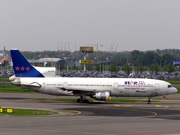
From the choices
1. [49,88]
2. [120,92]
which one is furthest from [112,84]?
[49,88]

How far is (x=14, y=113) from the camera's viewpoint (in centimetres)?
4884

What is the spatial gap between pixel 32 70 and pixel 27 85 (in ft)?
9.68

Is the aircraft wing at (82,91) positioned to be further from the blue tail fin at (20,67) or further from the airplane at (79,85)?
the blue tail fin at (20,67)

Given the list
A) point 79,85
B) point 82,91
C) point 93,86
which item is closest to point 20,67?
point 79,85

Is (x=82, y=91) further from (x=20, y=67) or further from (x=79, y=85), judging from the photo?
(x=20, y=67)

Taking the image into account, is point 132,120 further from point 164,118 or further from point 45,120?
point 45,120

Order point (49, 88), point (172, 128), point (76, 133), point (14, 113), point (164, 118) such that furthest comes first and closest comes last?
1. point (49, 88)
2. point (14, 113)
3. point (164, 118)
4. point (172, 128)
5. point (76, 133)

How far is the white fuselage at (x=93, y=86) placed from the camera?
66688 millimetres

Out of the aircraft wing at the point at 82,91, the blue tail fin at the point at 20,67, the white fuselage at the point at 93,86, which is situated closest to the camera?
the aircraft wing at the point at 82,91

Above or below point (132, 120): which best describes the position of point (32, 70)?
above

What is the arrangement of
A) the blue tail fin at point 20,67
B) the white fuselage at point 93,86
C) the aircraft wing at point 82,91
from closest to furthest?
1. the aircraft wing at point 82,91
2. the white fuselage at point 93,86
3. the blue tail fin at point 20,67

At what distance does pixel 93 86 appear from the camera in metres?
67.8

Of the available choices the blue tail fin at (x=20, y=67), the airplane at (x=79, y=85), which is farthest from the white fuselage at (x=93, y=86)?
the blue tail fin at (x=20, y=67)

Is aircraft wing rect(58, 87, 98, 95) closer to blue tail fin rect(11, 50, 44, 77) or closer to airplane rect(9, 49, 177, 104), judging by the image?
airplane rect(9, 49, 177, 104)
